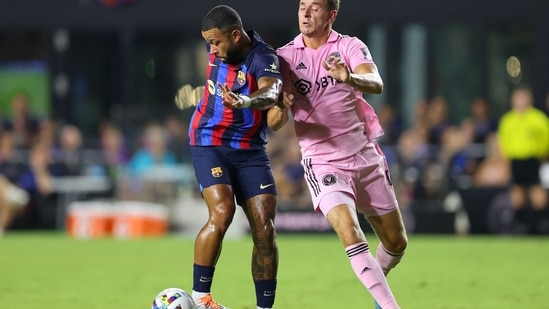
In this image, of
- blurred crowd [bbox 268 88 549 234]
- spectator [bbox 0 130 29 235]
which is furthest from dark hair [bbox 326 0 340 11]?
spectator [bbox 0 130 29 235]

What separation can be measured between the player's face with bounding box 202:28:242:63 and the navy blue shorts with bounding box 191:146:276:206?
726 mm

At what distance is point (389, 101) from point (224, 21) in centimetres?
1552

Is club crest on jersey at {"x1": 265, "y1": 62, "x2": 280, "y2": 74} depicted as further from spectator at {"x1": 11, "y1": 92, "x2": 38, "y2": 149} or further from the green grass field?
spectator at {"x1": 11, "y1": 92, "x2": 38, "y2": 149}

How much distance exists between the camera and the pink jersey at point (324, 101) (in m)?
8.29

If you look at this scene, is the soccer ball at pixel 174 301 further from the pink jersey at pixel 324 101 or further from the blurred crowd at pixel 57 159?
the blurred crowd at pixel 57 159

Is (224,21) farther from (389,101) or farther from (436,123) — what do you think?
(389,101)

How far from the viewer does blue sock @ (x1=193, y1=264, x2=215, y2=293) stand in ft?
27.6

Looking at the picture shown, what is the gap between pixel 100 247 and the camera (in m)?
17.5

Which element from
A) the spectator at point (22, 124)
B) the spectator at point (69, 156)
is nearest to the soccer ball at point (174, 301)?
the spectator at point (69, 156)

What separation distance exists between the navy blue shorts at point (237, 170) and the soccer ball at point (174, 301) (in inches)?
34.0

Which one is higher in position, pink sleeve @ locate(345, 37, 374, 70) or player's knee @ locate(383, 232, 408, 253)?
pink sleeve @ locate(345, 37, 374, 70)

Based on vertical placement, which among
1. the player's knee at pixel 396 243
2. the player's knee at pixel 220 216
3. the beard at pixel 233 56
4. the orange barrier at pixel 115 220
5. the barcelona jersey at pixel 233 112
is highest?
the beard at pixel 233 56

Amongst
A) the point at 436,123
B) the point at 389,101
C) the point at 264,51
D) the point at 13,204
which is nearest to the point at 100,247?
the point at 13,204

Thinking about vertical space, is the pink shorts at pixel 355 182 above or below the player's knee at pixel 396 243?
above
